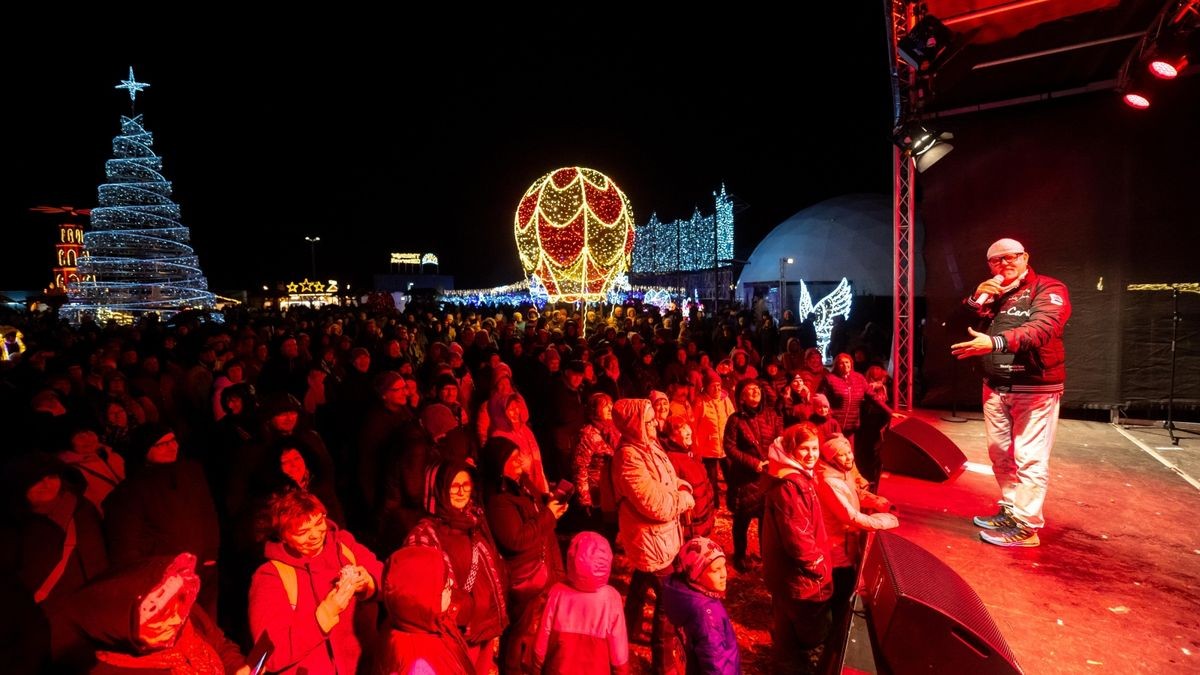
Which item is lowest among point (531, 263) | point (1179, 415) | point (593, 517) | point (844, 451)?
point (593, 517)

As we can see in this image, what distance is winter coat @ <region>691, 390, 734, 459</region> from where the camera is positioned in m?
6.06

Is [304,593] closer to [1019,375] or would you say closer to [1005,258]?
[1019,375]

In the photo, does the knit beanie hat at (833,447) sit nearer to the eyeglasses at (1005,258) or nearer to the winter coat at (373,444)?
the eyeglasses at (1005,258)

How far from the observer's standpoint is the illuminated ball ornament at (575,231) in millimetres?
18156

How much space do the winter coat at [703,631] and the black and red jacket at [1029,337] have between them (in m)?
2.65

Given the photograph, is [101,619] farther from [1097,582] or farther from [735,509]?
[1097,582]

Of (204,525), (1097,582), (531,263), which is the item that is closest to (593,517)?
(204,525)

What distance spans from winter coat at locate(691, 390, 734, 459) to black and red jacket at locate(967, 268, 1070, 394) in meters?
2.46

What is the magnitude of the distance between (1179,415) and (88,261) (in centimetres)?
2877

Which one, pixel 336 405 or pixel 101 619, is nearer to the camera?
pixel 101 619

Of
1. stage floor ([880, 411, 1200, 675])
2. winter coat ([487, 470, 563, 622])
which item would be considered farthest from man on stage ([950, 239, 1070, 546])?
winter coat ([487, 470, 563, 622])

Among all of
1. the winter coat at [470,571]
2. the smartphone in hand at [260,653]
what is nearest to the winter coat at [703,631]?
the winter coat at [470,571]

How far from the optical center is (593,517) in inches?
235

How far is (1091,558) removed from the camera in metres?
3.95
